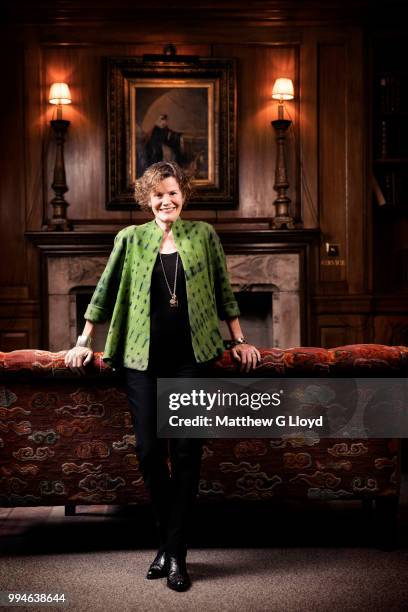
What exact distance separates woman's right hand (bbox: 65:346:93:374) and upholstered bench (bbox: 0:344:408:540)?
0.24ft

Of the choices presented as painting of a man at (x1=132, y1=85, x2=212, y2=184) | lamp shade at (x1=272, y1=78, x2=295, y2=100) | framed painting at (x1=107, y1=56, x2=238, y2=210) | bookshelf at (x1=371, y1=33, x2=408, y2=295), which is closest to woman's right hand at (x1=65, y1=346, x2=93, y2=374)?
framed painting at (x1=107, y1=56, x2=238, y2=210)

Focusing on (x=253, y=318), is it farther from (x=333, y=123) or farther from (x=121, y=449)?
(x=121, y=449)

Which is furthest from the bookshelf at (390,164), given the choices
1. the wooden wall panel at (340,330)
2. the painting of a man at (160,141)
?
the painting of a man at (160,141)

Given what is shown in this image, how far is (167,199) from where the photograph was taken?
2.34m

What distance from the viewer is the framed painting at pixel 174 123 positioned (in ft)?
17.5

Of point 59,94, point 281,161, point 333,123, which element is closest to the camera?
point 59,94

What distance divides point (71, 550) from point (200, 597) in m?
0.65

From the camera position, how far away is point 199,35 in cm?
539

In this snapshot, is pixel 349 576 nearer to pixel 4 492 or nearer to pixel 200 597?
pixel 200 597

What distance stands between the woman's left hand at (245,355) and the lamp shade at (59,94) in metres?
3.47

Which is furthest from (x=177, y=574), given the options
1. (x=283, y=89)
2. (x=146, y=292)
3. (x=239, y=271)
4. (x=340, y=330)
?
(x=283, y=89)

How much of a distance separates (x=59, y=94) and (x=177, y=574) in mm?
4004

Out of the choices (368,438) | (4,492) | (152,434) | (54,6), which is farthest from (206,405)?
(54,6)

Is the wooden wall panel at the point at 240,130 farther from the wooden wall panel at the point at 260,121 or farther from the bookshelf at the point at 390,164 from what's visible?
the bookshelf at the point at 390,164
